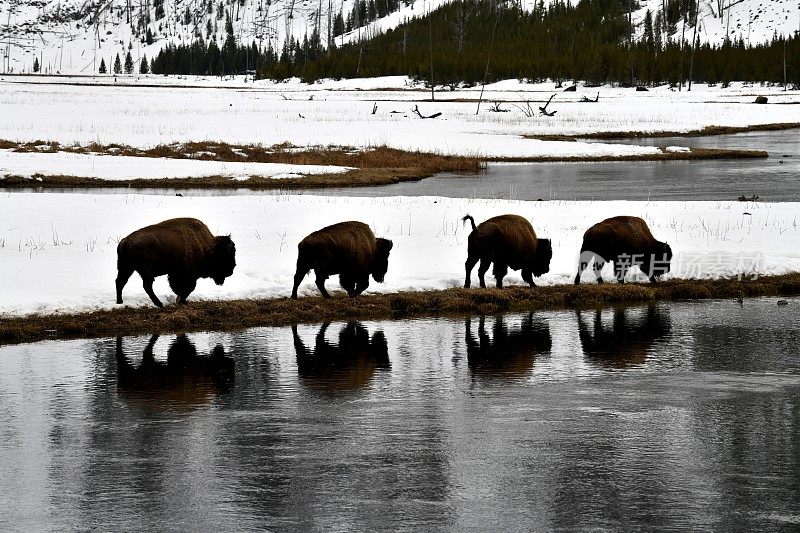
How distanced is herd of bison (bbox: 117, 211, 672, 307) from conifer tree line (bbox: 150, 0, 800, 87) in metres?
94.3

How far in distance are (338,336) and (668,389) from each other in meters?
4.74

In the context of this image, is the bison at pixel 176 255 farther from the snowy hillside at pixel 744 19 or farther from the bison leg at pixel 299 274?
the snowy hillside at pixel 744 19

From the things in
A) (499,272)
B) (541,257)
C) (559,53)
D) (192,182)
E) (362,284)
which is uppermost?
(559,53)

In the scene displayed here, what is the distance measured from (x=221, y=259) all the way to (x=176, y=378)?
387 centimetres

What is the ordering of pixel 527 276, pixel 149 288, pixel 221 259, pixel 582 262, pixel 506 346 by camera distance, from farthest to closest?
1. pixel 582 262
2. pixel 527 276
3. pixel 221 259
4. pixel 149 288
5. pixel 506 346

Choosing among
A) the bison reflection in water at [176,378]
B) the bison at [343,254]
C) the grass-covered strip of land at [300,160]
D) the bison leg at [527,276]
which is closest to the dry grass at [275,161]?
the grass-covered strip of land at [300,160]

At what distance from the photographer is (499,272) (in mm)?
16453

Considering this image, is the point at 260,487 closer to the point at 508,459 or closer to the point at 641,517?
the point at 508,459

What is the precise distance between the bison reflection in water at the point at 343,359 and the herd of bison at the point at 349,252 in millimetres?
1239

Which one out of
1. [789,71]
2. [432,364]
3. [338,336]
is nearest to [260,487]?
[432,364]

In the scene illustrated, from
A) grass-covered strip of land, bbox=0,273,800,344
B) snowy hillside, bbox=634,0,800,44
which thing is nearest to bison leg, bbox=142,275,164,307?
grass-covered strip of land, bbox=0,273,800,344

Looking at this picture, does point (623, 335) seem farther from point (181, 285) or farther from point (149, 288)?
point (149, 288)

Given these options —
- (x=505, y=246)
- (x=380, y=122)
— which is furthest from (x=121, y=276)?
(x=380, y=122)

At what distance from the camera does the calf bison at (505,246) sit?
51.8 feet
